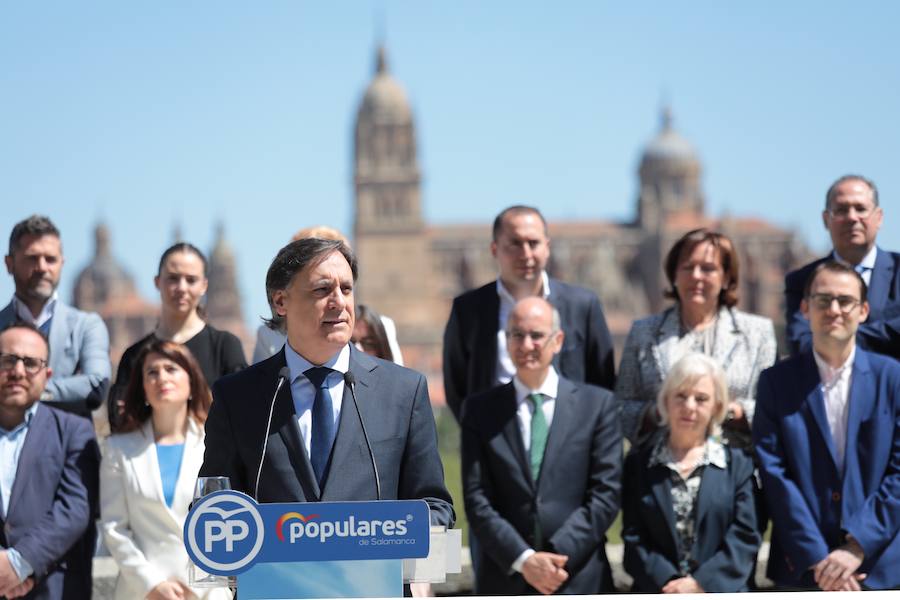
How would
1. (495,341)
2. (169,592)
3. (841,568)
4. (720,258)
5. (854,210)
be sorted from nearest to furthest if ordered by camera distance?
(169,592) → (841,568) → (854,210) → (720,258) → (495,341)

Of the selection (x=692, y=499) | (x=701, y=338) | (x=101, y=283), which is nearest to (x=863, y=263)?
(x=701, y=338)

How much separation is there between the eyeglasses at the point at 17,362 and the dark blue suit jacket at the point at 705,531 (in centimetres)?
215

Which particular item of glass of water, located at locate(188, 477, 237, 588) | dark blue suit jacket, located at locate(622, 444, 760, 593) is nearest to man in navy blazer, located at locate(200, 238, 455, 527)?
glass of water, located at locate(188, 477, 237, 588)

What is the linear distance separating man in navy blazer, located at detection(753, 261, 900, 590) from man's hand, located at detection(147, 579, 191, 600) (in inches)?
77.9

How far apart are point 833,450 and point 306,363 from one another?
2440mm

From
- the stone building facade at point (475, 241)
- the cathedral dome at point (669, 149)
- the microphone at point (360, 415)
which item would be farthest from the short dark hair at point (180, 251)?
the cathedral dome at point (669, 149)

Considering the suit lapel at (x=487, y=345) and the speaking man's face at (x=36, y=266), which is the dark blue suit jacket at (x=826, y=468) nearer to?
the suit lapel at (x=487, y=345)

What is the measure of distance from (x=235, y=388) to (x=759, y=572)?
3.78 meters

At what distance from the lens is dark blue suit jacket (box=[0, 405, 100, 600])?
4.91 meters

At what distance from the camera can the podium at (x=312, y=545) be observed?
266cm

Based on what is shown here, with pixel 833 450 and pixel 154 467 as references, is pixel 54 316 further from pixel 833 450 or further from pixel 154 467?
pixel 833 450

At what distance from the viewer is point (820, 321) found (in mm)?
4832

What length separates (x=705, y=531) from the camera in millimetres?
5059

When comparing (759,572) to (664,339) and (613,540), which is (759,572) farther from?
(613,540)
